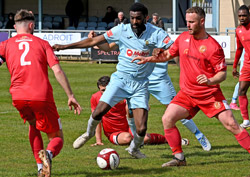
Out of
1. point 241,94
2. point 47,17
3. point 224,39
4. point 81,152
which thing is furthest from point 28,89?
point 47,17

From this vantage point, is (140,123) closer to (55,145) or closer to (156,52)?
(156,52)

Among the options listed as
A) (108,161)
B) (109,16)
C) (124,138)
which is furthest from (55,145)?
(109,16)

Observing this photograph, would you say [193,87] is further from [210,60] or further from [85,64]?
[85,64]

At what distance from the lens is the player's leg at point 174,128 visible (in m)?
8.04

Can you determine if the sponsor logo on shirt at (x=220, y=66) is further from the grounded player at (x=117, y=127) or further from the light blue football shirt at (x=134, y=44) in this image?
the grounded player at (x=117, y=127)

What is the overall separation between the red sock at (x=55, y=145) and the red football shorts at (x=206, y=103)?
178 centimetres

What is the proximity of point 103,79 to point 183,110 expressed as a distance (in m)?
2.04

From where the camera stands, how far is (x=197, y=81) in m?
7.59

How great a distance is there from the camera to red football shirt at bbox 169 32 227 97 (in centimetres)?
777

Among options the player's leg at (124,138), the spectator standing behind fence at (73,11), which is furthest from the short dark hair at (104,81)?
the spectator standing behind fence at (73,11)

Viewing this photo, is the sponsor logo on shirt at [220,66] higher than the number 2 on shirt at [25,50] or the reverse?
the reverse

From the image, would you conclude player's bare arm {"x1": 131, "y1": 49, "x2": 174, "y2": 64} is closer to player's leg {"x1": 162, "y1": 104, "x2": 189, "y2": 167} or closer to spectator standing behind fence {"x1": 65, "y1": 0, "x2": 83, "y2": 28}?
player's leg {"x1": 162, "y1": 104, "x2": 189, "y2": 167}

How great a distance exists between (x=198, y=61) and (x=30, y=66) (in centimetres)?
222

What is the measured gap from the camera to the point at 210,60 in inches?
307
